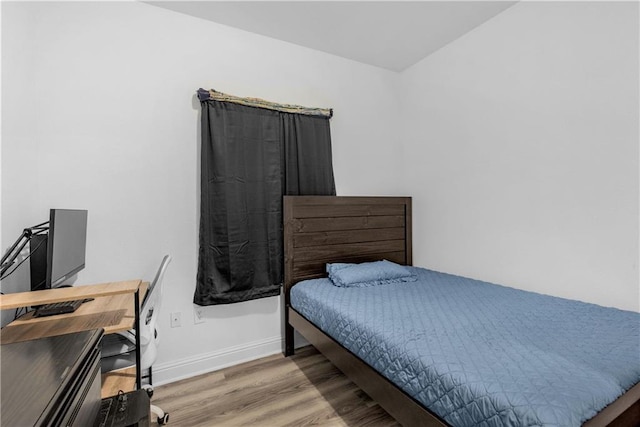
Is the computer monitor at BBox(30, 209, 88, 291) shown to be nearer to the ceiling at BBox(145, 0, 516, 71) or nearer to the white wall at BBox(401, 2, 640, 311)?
the ceiling at BBox(145, 0, 516, 71)

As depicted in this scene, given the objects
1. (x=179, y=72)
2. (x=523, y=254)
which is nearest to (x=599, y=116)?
(x=523, y=254)

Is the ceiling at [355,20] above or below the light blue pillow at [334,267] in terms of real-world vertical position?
above

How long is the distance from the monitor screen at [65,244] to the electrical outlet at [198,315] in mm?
813

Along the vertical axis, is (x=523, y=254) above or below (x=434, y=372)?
above

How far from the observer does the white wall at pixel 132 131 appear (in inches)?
71.3

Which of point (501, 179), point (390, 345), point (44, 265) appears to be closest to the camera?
point (390, 345)

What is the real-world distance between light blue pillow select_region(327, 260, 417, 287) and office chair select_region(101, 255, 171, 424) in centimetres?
124

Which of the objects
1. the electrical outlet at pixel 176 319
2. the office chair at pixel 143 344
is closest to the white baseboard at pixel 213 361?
the electrical outlet at pixel 176 319

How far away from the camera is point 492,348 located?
4.21ft

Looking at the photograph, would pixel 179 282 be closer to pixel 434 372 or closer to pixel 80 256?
pixel 80 256

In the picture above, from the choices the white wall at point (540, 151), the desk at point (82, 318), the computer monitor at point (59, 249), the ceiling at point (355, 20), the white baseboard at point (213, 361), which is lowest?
the white baseboard at point (213, 361)

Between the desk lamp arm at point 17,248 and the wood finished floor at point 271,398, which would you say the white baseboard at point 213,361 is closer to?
the wood finished floor at point 271,398

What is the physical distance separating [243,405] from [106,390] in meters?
0.81

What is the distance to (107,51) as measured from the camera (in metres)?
2.05
